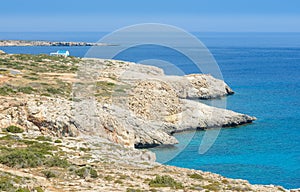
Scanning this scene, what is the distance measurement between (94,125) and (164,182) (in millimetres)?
15016

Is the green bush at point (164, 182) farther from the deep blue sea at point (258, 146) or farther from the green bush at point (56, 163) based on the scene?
the deep blue sea at point (258, 146)

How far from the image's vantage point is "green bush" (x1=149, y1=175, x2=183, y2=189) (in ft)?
64.4

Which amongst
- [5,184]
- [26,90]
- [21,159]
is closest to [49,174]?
[21,159]

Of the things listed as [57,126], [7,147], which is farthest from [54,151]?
[57,126]

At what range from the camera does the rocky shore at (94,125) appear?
2006cm

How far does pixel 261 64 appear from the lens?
12038cm

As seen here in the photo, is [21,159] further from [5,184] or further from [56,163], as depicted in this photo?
[5,184]

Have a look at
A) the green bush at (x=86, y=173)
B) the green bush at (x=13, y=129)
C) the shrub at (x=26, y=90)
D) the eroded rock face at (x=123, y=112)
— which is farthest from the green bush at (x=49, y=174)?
the shrub at (x=26, y=90)

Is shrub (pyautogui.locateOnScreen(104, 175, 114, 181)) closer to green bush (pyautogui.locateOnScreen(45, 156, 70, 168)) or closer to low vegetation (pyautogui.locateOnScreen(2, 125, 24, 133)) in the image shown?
green bush (pyautogui.locateOnScreen(45, 156, 70, 168))

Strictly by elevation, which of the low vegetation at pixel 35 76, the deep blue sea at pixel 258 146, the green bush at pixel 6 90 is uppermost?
the low vegetation at pixel 35 76

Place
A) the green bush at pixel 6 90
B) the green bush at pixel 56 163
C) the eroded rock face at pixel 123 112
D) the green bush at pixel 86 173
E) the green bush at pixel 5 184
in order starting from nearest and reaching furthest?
1. the green bush at pixel 5 184
2. the green bush at pixel 86 173
3. the green bush at pixel 56 163
4. the eroded rock face at pixel 123 112
5. the green bush at pixel 6 90

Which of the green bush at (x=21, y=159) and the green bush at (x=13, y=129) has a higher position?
the green bush at (x=13, y=129)

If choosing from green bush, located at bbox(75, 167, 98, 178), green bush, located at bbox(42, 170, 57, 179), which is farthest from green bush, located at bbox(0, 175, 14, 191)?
green bush, located at bbox(75, 167, 98, 178)

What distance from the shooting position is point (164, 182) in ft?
65.1
